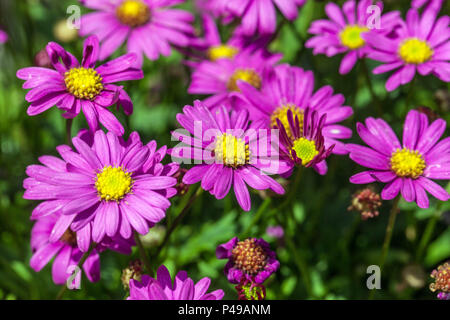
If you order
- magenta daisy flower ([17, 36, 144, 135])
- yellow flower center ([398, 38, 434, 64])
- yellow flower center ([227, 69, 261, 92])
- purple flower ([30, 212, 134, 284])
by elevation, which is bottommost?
purple flower ([30, 212, 134, 284])

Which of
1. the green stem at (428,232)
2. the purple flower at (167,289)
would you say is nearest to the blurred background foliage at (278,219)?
the green stem at (428,232)

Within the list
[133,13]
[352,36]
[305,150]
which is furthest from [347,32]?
[133,13]

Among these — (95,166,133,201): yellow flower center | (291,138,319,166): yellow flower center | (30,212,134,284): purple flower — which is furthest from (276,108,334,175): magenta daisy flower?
(30,212,134,284): purple flower

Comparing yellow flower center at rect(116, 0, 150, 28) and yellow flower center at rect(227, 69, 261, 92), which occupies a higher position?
yellow flower center at rect(116, 0, 150, 28)

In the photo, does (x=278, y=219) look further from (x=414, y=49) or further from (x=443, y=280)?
(x=414, y=49)

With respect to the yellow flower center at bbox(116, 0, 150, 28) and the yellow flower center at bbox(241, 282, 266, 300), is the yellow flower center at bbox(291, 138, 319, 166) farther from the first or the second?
the yellow flower center at bbox(116, 0, 150, 28)

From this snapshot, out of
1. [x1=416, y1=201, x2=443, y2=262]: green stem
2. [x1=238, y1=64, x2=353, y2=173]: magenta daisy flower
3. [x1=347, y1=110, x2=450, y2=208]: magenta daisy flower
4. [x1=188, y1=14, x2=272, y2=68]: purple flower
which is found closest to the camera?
[x1=347, y1=110, x2=450, y2=208]: magenta daisy flower
